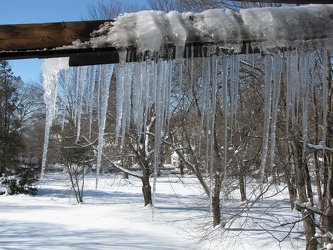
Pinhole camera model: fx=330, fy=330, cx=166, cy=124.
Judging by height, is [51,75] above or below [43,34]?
below

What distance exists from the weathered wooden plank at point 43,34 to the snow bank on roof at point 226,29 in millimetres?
89

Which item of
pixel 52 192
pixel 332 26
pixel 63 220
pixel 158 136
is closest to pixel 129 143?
pixel 63 220

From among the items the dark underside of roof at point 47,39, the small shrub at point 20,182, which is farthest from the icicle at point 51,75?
the small shrub at point 20,182

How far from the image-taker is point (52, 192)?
23812 mm

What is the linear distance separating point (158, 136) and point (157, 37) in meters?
1.00

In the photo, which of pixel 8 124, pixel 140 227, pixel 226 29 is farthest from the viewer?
pixel 8 124

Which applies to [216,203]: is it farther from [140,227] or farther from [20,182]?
[20,182]

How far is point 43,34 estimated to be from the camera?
170cm

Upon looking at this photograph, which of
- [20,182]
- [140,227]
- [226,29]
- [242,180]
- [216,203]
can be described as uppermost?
[226,29]

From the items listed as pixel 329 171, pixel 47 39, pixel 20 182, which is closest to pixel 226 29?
pixel 47 39

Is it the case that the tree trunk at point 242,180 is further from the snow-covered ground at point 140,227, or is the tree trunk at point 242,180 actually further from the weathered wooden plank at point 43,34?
the weathered wooden plank at point 43,34

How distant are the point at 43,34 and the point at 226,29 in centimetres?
93

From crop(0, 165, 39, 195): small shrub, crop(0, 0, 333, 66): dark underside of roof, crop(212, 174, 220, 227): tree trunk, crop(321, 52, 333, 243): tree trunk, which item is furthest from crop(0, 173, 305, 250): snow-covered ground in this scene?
crop(0, 0, 333, 66): dark underside of roof

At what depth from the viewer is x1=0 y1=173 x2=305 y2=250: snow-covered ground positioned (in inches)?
367
